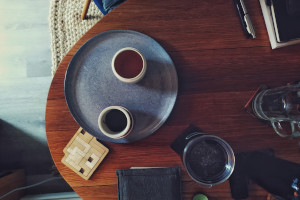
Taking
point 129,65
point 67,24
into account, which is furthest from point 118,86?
point 67,24

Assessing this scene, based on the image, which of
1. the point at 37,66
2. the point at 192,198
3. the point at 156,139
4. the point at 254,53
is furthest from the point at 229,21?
the point at 37,66

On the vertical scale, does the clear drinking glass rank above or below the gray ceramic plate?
below

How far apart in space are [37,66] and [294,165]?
1.36m

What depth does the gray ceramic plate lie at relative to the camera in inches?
28.0

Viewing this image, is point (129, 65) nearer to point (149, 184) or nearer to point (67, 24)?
point (149, 184)

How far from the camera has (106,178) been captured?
74cm

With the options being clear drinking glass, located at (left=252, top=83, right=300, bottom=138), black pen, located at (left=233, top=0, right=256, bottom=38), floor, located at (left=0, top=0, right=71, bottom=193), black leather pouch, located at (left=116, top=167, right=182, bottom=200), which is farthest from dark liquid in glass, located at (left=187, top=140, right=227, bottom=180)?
floor, located at (left=0, top=0, right=71, bottom=193)

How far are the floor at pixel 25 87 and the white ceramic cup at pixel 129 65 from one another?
0.92m

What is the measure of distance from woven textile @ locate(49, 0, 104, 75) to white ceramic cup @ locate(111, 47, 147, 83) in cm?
81

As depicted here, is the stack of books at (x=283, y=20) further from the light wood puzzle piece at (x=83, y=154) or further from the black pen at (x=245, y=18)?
the light wood puzzle piece at (x=83, y=154)

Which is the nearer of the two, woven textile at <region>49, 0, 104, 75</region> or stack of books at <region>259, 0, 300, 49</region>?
stack of books at <region>259, 0, 300, 49</region>

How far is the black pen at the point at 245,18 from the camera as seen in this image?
0.74 meters

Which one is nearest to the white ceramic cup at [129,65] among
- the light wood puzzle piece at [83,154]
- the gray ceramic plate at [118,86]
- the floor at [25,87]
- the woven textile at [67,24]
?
the gray ceramic plate at [118,86]

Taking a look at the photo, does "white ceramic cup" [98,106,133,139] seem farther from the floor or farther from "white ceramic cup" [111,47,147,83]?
the floor
